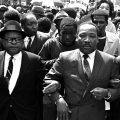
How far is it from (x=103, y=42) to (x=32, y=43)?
1101 millimetres

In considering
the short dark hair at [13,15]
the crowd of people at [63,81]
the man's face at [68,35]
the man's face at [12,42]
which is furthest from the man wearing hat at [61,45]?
the short dark hair at [13,15]

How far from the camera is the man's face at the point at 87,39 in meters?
3.45

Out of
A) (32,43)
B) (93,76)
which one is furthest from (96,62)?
(32,43)

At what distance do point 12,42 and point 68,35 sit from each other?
0.92m

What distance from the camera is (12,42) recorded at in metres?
3.62

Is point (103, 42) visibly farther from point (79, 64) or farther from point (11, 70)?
point (11, 70)

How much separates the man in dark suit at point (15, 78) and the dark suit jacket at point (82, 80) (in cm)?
32

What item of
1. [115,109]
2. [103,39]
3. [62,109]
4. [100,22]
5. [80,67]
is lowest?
[115,109]

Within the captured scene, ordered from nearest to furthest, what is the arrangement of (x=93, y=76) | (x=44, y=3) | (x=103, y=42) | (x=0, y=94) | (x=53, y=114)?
1. (x=93, y=76)
2. (x=0, y=94)
3. (x=53, y=114)
4. (x=103, y=42)
5. (x=44, y=3)

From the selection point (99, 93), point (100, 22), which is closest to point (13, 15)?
point (100, 22)

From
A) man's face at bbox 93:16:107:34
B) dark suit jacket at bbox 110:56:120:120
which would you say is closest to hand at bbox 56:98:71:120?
dark suit jacket at bbox 110:56:120:120

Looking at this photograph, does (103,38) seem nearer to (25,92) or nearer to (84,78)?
(84,78)

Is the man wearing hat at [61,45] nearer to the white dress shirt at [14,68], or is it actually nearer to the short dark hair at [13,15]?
the white dress shirt at [14,68]

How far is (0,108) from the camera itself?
3619 millimetres
